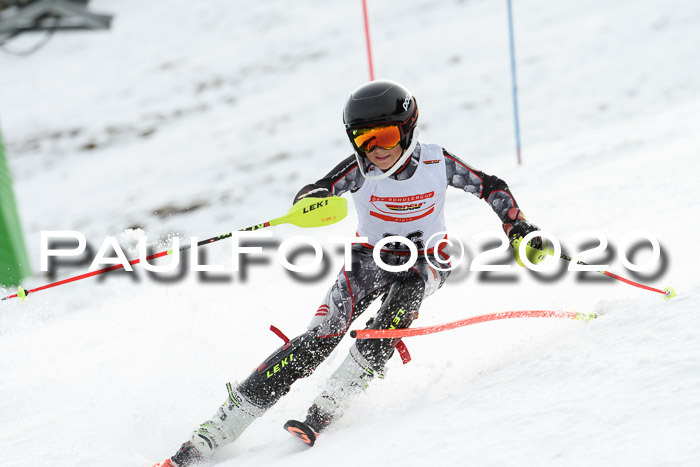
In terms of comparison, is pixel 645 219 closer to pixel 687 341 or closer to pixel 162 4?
pixel 687 341

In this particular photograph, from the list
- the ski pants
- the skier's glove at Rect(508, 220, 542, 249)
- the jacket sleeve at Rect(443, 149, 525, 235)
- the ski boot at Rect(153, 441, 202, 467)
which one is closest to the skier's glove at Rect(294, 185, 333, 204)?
the ski pants

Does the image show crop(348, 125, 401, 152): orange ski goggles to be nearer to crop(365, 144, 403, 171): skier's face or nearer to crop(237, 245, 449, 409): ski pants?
crop(365, 144, 403, 171): skier's face

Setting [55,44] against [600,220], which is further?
[55,44]

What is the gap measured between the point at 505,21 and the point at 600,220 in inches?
309

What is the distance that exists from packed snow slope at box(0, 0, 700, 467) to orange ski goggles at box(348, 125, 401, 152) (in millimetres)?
1096

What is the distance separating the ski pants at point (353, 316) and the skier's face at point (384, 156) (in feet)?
1.56

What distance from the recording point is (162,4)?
1625 centimetres

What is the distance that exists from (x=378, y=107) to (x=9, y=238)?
12.6 ft

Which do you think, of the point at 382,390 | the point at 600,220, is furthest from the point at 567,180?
the point at 382,390

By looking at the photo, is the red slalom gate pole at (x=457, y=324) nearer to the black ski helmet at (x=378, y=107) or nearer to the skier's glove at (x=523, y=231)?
the skier's glove at (x=523, y=231)

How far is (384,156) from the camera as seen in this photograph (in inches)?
125

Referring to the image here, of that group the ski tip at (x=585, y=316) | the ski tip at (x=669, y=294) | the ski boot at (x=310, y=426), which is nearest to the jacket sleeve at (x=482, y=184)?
the ski tip at (x=585, y=316)

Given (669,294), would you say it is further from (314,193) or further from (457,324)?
(314,193)

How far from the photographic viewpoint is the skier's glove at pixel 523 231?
10.4ft
